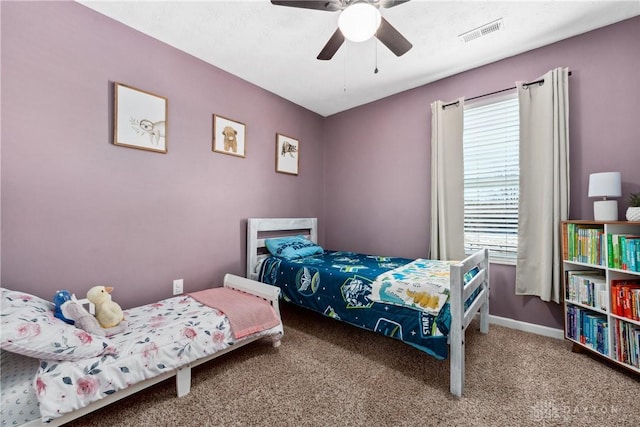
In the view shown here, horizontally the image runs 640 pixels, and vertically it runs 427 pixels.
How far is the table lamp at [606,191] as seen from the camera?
6.32ft

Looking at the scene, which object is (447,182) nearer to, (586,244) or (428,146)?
(428,146)

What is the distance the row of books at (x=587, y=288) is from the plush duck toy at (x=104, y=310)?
10.9 feet

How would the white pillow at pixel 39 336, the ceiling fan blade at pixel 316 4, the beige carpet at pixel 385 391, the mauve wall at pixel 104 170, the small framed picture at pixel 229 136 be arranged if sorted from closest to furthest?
the white pillow at pixel 39 336 < the beige carpet at pixel 385 391 < the ceiling fan blade at pixel 316 4 < the mauve wall at pixel 104 170 < the small framed picture at pixel 229 136

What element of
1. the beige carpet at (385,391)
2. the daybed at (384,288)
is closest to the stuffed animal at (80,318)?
the beige carpet at (385,391)

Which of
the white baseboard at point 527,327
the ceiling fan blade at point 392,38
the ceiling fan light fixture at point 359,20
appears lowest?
the white baseboard at point 527,327

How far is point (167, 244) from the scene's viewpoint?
7.84ft

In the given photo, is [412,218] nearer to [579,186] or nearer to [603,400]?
[579,186]

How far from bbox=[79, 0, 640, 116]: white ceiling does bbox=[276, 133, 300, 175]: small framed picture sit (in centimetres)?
70

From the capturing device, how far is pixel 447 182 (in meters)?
2.92

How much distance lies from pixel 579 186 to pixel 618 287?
89 cm

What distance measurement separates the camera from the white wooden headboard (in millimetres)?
2971

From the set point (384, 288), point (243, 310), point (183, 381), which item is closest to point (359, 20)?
point (384, 288)

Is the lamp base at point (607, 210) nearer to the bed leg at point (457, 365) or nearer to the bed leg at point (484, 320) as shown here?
the bed leg at point (484, 320)

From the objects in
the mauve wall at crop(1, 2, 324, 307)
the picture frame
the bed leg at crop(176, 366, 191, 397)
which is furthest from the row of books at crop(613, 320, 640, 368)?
the picture frame
